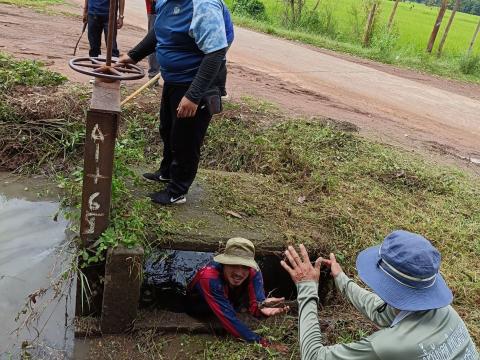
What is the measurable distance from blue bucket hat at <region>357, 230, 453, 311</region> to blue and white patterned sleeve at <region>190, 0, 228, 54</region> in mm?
1537

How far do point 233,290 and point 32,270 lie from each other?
1537 mm

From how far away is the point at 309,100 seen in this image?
8.30 meters

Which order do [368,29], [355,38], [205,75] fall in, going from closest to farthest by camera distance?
[205,75], [368,29], [355,38]

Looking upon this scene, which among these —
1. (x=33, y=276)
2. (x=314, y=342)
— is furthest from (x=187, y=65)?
(x=33, y=276)

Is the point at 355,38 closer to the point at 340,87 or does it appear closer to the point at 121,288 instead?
the point at 340,87

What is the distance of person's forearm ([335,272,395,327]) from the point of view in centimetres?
260

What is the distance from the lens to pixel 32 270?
12.3 feet

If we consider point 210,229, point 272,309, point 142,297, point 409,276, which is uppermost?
point 409,276

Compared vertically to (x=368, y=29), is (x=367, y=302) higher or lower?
lower

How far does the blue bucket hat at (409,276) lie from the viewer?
1.97m

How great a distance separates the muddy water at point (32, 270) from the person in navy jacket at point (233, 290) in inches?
36.2

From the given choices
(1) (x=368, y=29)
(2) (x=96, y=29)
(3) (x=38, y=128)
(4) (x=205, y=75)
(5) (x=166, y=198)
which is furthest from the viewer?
(1) (x=368, y=29)

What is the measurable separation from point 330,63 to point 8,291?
1047 cm

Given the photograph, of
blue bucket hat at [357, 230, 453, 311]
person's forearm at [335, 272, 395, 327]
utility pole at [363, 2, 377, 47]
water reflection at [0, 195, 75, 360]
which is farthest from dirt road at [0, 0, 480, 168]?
blue bucket hat at [357, 230, 453, 311]
